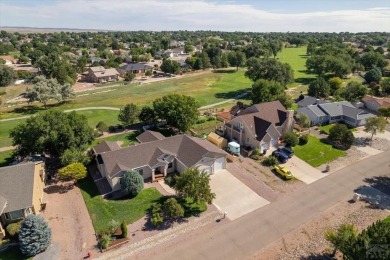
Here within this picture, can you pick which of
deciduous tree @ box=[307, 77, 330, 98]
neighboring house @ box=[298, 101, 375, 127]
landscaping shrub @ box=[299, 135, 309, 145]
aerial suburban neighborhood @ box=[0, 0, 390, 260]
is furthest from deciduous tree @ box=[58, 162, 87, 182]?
deciduous tree @ box=[307, 77, 330, 98]

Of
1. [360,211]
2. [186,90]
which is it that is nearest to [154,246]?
[360,211]

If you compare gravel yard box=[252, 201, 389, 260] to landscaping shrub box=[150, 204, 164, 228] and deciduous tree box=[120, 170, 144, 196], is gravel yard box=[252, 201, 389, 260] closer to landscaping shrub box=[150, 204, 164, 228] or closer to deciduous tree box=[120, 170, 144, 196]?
landscaping shrub box=[150, 204, 164, 228]

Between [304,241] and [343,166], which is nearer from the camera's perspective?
[304,241]

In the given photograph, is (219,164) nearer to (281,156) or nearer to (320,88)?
(281,156)

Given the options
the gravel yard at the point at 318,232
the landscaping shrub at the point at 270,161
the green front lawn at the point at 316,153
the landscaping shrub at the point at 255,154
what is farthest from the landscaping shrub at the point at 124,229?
the green front lawn at the point at 316,153

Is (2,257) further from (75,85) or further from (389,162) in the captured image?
(75,85)
